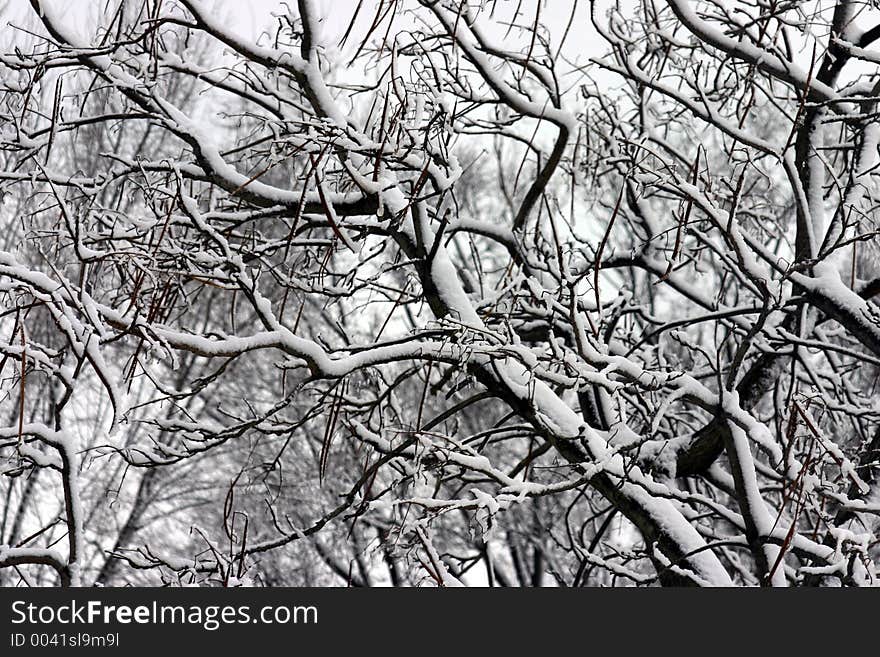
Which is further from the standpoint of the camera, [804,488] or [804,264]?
[804,264]

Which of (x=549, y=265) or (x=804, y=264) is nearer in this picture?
(x=804, y=264)

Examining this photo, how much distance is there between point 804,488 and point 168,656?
2.34 m

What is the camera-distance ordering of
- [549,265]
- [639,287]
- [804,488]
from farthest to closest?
[639,287] → [549,265] → [804,488]

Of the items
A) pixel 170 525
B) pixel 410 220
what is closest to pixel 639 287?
pixel 170 525

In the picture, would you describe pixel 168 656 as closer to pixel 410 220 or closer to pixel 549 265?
pixel 410 220

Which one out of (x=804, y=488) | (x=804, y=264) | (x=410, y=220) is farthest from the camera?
(x=410, y=220)

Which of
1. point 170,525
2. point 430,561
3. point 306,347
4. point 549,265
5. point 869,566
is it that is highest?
point 170,525

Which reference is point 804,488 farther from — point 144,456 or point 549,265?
point 144,456

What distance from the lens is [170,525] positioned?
13117 mm

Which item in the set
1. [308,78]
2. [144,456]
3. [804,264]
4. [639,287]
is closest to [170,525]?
[639,287]

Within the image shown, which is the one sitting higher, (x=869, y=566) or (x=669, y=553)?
(x=669, y=553)

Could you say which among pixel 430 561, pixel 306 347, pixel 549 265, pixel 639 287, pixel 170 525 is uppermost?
pixel 639 287

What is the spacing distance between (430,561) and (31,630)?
5.42 ft

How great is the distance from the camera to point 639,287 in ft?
41.4
